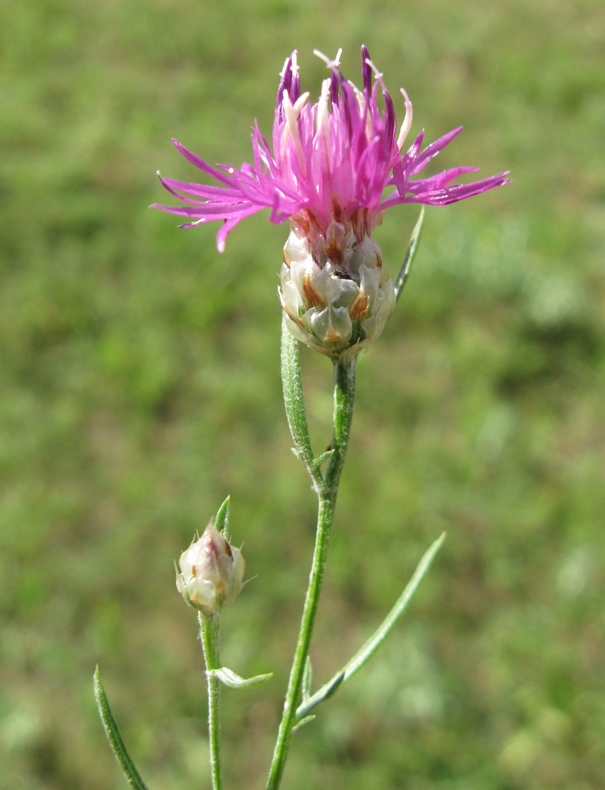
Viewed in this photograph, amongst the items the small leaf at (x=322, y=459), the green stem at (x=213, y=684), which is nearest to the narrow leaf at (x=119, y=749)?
the green stem at (x=213, y=684)

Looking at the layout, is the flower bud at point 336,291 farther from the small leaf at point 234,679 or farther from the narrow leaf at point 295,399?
the small leaf at point 234,679

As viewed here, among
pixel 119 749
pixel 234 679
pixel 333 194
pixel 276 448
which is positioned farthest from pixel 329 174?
pixel 276 448

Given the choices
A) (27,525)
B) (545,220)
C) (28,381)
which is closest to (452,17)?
(545,220)

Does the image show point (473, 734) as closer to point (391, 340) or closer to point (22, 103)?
point (391, 340)

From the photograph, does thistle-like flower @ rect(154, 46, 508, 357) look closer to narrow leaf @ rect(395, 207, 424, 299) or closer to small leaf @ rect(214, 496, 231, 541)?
narrow leaf @ rect(395, 207, 424, 299)

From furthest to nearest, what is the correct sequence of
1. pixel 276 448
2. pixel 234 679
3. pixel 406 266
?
pixel 276 448 → pixel 406 266 → pixel 234 679

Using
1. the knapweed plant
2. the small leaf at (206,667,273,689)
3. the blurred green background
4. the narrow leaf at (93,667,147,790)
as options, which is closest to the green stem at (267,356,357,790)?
the knapweed plant

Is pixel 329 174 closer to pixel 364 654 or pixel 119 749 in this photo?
pixel 364 654
